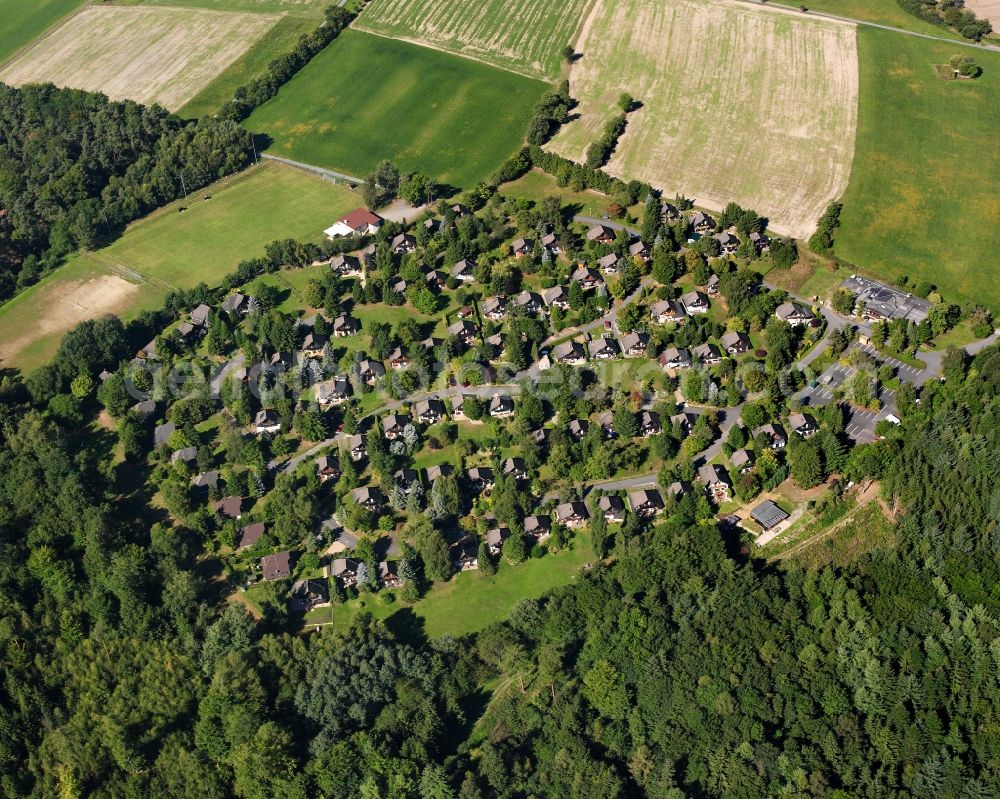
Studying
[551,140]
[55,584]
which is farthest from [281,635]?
[551,140]

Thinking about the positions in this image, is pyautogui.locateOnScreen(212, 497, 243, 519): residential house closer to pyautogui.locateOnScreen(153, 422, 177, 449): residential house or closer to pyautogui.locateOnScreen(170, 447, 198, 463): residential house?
pyautogui.locateOnScreen(170, 447, 198, 463): residential house

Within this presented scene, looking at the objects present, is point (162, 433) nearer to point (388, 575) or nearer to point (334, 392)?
point (334, 392)

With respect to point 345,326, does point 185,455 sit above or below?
below

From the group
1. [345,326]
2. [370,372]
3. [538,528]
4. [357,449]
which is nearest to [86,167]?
[345,326]

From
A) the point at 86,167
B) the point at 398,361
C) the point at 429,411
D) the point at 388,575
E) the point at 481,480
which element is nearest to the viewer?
the point at 388,575

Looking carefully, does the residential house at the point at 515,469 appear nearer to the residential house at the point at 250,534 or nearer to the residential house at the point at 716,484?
the residential house at the point at 716,484

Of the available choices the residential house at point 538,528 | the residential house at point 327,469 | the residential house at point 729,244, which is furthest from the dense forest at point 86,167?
the residential house at point 538,528

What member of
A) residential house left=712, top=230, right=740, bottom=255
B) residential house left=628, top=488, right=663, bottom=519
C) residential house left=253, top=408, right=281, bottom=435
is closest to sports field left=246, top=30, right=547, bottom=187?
residential house left=712, top=230, right=740, bottom=255
